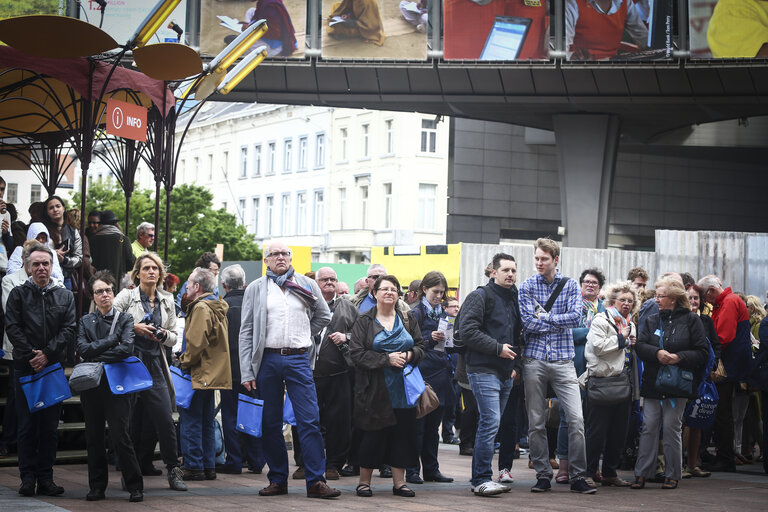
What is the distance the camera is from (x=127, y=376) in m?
8.22

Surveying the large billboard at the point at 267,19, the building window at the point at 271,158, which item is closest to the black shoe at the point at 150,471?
the large billboard at the point at 267,19

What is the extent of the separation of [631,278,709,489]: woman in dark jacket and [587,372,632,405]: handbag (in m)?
0.24

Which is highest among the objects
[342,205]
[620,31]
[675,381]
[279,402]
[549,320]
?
[620,31]

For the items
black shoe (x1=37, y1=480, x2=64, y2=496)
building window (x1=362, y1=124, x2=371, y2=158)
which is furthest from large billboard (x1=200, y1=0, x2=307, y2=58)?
building window (x1=362, y1=124, x2=371, y2=158)

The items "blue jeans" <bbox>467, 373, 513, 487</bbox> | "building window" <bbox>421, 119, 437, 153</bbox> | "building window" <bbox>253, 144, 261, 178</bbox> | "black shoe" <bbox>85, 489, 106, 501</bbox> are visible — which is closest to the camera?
"black shoe" <bbox>85, 489, 106, 501</bbox>

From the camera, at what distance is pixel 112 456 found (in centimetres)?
1027

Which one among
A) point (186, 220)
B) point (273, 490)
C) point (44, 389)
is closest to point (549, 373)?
point (273, 490)

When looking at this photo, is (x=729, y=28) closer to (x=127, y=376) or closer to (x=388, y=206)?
(x=127, y=376)

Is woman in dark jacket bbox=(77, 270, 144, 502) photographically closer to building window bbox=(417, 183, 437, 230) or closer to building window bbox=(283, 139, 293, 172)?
building window bbox=(417, 183, 437, 230)

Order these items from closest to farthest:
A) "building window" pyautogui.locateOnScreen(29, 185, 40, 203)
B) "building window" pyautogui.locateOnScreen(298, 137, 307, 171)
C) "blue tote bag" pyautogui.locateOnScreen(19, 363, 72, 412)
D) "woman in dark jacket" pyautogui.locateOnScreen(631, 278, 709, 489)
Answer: "blue tote bag" pyautogui.locateOnScreen(19, 363, 72, 412), "woman in dark jacket" pyautogui.locateOnScreen(631, 278, 709, 489), "building window" pyautogui.locateOnScreen(298, 137, 307, 171), "building window" pyautogui.locateOnScreen(29, 185, 40, 203)

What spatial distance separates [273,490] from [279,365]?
1000 millimetres

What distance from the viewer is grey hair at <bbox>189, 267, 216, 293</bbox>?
967cm

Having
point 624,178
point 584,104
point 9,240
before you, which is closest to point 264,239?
point 624,178

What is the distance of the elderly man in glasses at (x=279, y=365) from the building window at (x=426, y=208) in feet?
163
